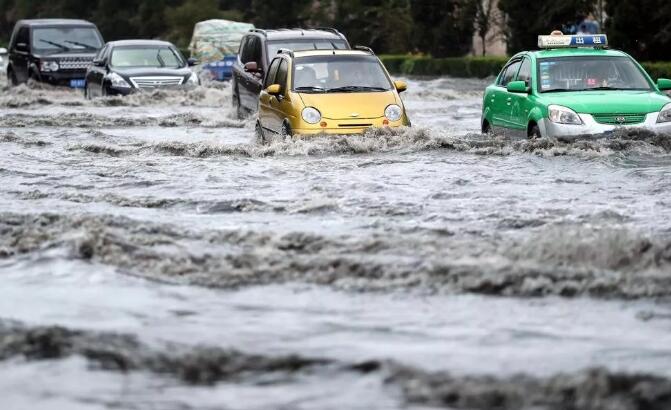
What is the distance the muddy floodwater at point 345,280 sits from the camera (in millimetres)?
6594

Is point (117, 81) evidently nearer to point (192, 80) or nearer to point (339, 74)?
point (192, 80)

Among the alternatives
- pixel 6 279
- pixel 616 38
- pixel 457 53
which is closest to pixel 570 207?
pixel 6 279

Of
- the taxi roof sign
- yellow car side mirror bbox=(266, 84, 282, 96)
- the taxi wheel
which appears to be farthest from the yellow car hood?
the taxi roof sign

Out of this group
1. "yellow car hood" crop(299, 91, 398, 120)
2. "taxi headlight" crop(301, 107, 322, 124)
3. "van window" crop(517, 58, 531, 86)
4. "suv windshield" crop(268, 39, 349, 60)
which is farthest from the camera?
"suv windshield" crop(268, 39, 349, 60)

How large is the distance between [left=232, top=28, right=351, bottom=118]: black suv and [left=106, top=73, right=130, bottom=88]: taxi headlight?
16.1 feet

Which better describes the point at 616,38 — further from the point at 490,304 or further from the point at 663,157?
the point at 490,304

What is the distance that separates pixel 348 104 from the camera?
1753cm

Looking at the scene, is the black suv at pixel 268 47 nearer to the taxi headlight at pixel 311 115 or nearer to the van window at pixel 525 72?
the taxi headlight at pixel 311 115

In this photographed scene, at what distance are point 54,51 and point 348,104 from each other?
17029 millimetres

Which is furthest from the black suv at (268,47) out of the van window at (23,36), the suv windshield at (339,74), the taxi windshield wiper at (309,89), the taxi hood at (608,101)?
the van window at (23,36)

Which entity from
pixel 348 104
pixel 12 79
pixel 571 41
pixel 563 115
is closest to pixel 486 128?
pixel 571 41

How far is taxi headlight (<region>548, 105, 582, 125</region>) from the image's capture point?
A: 52.8ft

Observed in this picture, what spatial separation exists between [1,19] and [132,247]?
7293cm

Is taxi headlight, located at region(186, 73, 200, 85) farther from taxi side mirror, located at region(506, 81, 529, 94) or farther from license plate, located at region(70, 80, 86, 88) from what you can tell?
taxi side mirror, located at region(506, 81, 529, 94)
